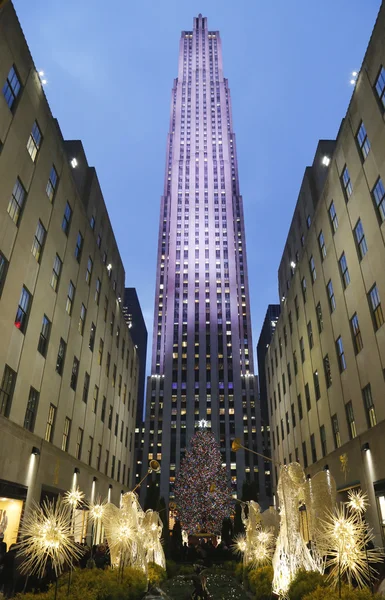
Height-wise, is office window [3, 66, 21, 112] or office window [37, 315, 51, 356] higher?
office window [3, 66, 21, 112]

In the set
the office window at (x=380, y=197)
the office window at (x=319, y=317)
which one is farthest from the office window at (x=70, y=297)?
the office window at (x=380, y=197)

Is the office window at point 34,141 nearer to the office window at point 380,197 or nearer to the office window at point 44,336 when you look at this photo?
the office window at point 44,336

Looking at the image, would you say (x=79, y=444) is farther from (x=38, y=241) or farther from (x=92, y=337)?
(x=38, y=241)

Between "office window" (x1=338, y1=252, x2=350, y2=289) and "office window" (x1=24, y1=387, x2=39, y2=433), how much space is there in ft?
63.7

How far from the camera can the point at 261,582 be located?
55.8 ft

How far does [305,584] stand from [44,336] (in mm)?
18317

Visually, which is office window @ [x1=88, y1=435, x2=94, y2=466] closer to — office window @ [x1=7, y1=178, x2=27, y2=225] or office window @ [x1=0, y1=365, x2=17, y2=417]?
office window @ [x1=0, y1=365, x2=17, y2=417]

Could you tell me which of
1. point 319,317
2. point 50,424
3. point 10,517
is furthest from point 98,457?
point 319,317

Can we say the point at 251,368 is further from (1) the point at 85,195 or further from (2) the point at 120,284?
(1) the point at 85,195

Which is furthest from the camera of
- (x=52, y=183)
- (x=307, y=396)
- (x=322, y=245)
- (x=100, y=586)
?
(x=307, y=396)

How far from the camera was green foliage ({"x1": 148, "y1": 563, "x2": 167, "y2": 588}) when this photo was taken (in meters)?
19.3

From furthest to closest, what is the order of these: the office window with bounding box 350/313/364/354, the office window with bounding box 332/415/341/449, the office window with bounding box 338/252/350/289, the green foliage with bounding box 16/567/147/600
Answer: the office window with bounding box 332/415/341/449 → the office window with bounding box 338/252/350/289 → the office window with bounding box 350/313/364/354 → the green foliage with bounding box 16/567/147/600

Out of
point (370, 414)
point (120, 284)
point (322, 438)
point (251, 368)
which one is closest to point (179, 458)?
point (251, 368)

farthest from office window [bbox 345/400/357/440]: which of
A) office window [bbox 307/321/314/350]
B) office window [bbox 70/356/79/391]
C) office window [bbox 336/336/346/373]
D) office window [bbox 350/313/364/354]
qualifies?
office window [bbox 70/356/79/391]
